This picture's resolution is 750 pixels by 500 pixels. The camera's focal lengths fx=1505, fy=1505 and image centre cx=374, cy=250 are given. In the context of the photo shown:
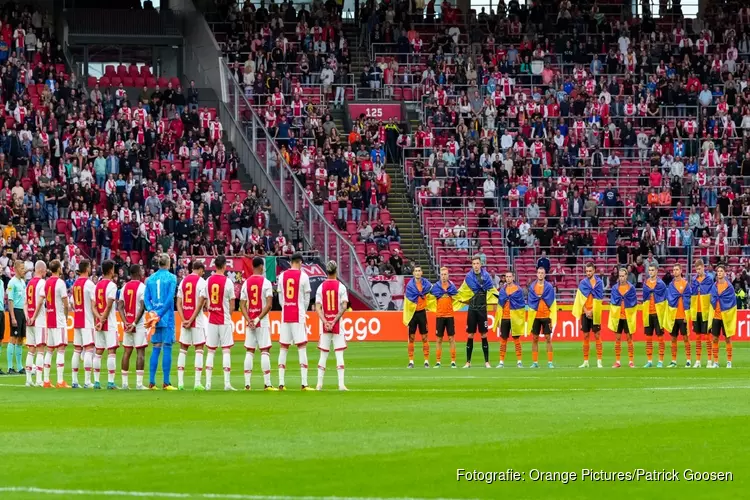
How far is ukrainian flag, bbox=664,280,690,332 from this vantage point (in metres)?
33.4

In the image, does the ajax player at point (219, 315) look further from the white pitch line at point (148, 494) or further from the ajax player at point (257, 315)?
the white pitch line at point (148, 494)

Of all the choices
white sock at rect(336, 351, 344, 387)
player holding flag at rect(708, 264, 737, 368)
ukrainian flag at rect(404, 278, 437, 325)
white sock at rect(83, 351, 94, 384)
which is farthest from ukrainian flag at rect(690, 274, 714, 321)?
white sock at rect(83, 351, 94, 384)

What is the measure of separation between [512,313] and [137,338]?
36.0ft

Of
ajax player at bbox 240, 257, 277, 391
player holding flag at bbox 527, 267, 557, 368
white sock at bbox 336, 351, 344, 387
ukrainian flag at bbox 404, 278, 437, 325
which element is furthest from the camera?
ukrainian flag at bbox 404, 278, 437, 325

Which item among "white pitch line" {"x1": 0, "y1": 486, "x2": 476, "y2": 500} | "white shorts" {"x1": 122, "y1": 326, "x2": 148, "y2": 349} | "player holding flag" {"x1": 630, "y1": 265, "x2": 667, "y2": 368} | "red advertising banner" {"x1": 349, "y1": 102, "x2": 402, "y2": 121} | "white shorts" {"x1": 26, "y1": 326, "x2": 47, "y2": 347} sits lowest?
"player holding flag" {"x1": 630, "y1": 265, "x2": 667, "y2": 368}

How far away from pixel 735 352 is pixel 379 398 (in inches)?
770

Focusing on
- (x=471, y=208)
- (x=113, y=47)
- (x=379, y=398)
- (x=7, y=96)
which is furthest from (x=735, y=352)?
(x=113, y=47)

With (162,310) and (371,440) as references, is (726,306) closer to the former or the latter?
(162,310)

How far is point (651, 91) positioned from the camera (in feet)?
193

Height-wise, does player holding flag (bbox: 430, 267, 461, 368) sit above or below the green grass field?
below

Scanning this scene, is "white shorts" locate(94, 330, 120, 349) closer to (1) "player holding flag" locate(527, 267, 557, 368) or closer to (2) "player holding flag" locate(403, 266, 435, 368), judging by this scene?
→ (2) "player holding flag" locate(403, 266, 435, 368)

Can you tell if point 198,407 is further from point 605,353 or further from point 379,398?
point 605,353

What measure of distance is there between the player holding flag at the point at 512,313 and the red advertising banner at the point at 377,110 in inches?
940

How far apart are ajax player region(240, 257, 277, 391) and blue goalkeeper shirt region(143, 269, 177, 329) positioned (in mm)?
1256
